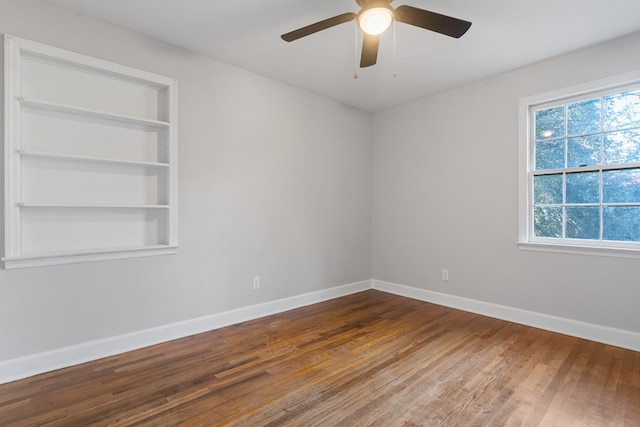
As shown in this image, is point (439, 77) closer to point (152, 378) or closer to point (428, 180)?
point (428, 180)

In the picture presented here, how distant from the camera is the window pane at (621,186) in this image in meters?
2.68

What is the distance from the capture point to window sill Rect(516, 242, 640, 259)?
8.61ft

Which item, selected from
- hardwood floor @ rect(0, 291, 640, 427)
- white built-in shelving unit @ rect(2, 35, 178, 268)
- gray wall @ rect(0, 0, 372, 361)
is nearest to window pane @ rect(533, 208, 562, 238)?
hardwood floor @ rect(0, 291, 640, 427)

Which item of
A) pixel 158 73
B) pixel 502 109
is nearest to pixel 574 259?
pixel 502 109

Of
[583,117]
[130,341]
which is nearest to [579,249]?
[583,117]

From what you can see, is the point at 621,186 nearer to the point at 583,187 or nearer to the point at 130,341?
the point at 583,187

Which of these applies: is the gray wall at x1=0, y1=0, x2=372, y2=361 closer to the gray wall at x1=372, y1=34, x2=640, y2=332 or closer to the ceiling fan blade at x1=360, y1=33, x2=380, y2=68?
the gray wall at x1=372, y1=34, x2=640, y2=332

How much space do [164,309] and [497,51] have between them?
3725mm

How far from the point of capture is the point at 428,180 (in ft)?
13.1

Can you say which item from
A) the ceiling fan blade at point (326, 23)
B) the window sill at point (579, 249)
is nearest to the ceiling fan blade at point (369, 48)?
the ceiling fan blade at point (326, 23)

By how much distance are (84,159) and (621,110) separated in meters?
4.39

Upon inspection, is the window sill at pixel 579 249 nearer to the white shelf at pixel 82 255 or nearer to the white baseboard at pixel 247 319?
the white baseboard at pixel 247 319

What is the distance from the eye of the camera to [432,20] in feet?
6.21

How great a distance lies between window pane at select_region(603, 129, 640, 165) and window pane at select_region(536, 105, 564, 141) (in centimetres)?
37
